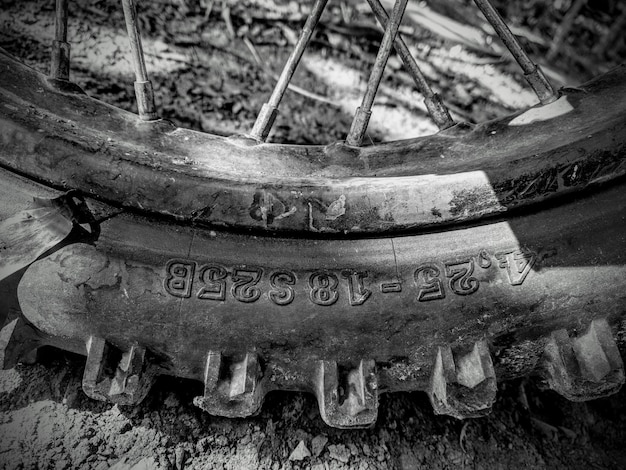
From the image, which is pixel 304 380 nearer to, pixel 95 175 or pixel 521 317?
pixel 521 317

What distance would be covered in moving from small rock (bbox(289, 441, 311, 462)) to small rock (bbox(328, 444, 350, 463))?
6 cm

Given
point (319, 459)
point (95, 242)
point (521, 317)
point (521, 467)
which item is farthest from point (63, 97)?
point (521, 467)

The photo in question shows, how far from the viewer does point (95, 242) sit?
1072 millimetres

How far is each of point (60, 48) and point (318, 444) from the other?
123cm

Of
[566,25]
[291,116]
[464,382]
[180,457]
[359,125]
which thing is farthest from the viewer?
[566,25]

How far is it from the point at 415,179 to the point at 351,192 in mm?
161

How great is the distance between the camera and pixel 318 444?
120 centimetres

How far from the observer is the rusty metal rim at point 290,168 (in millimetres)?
1053

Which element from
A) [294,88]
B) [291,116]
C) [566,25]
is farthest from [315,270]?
[566,25]

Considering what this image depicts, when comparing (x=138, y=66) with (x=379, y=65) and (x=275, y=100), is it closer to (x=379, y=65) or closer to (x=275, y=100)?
(x=275, y=100)

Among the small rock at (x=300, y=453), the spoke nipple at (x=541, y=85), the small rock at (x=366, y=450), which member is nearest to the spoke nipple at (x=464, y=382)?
the small rock at (x=366, y=450)

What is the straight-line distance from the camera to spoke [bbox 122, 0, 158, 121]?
1.19 metres

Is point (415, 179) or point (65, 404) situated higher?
point (415, 179)

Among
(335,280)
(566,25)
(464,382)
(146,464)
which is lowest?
(146,464)
